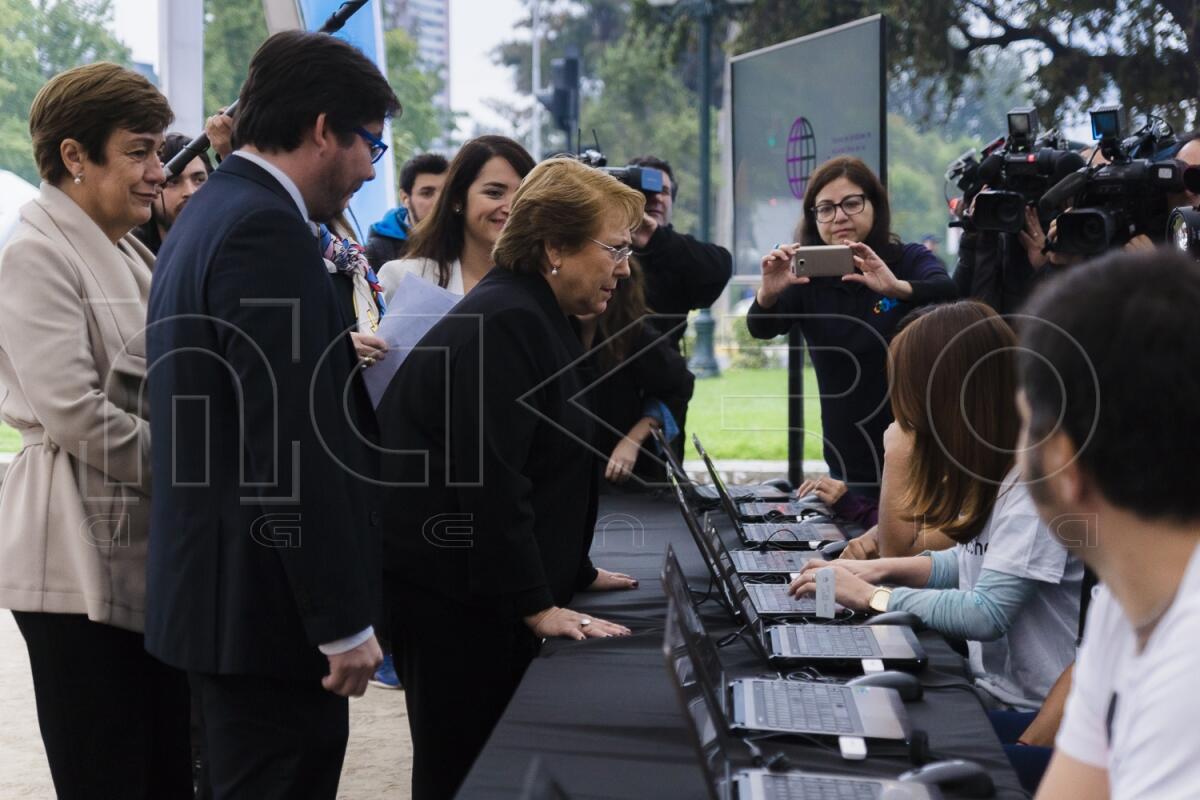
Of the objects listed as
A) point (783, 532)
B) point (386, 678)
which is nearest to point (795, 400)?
point (386, 678)

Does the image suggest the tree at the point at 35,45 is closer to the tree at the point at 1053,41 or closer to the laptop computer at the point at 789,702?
the laptop computer at the point at 789,702

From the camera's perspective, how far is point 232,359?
189 cm

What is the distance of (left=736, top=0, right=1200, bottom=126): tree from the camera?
10.0m

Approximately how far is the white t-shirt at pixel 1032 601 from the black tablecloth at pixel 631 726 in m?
0.15

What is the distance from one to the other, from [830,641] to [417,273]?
1.64 metres

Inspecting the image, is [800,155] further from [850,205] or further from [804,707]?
[804,707]

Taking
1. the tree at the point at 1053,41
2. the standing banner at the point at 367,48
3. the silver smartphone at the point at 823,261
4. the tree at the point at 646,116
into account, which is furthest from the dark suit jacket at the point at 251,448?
the tree at the point at 646,116

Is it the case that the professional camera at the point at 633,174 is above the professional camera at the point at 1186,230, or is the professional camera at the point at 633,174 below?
above

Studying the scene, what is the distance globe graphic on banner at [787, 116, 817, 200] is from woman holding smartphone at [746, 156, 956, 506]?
58.7 inches

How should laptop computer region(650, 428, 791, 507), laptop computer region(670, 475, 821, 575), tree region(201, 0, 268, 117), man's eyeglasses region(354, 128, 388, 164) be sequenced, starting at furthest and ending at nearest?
tree region(201, 0, 268, 117)
laptop computer region(650, 428, 791, 507)
laptop computer region(670, 475, 821, 575)
man's eyeglasses region(354, 128, 388, 164)

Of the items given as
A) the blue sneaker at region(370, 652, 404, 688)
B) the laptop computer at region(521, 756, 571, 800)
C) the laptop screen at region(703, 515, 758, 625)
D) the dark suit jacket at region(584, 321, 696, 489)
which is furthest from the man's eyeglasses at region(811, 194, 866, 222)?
the laptop computer at region(521, 756, 571, 800)

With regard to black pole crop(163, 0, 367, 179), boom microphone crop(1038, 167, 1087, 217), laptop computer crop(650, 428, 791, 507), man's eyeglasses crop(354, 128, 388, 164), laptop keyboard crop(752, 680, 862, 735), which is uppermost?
black pole crop(163, 0, 367, 179)

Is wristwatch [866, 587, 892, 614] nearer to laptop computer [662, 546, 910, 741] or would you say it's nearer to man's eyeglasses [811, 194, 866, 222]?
laptop computer [662, 546, 910, 741]

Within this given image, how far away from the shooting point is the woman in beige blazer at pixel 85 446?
2281 millimetres
